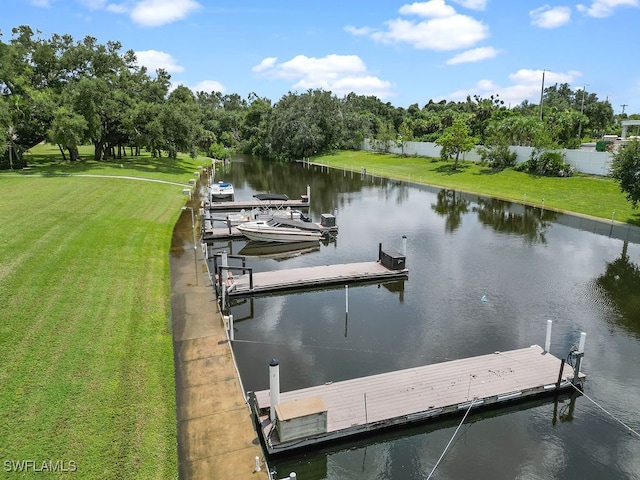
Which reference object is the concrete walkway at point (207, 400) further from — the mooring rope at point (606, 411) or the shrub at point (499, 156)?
the shrub at point (499, 156)

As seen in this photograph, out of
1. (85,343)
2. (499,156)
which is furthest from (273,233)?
(499,156)

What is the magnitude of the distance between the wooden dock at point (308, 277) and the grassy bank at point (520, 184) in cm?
2389

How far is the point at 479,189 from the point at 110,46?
4843cm

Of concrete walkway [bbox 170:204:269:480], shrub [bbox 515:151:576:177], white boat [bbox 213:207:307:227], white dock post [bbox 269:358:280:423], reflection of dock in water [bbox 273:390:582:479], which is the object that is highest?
shrub [bbox 515:151:576:177]

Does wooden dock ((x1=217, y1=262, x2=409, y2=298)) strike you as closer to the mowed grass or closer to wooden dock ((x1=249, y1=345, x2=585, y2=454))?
the mowed grass

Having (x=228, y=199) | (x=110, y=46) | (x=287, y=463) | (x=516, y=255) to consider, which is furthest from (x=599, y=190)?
(x=110, y=46)

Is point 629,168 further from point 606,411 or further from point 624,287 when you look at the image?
point 606,411

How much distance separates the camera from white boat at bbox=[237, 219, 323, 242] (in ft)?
93.0

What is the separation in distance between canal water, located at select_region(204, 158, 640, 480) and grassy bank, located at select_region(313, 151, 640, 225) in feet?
17.8

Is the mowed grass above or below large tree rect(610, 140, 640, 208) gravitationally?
below

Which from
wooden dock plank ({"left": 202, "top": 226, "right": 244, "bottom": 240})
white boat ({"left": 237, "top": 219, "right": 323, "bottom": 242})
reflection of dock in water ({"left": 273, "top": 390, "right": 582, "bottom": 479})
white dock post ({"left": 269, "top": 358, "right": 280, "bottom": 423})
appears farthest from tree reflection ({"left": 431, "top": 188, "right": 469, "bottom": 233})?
white dock post ({"left": 269, "top": 358, "right": 280, "bottom": 423})

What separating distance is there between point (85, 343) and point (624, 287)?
2309 cm

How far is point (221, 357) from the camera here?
14.1 metres

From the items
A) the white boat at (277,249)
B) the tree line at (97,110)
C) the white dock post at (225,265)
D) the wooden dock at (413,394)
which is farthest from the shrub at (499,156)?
the wooden dock at (413,394)
